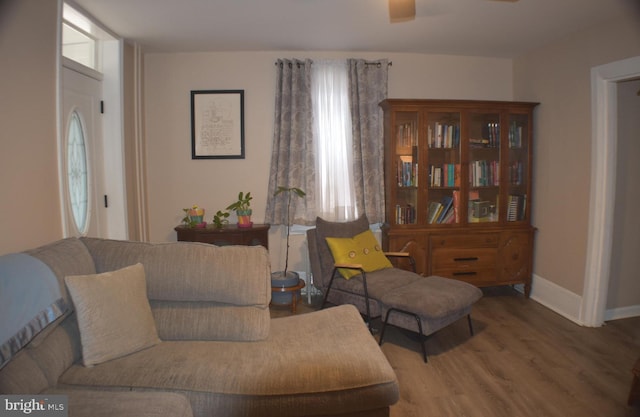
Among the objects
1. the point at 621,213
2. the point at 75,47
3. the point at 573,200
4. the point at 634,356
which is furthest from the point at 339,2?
the point at 634,356

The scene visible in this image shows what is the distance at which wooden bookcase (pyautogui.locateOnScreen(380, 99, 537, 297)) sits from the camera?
13.1 feet

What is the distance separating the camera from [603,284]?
345cm

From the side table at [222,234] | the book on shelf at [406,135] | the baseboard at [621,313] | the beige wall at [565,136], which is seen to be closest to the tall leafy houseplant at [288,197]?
the side table at [222,234]

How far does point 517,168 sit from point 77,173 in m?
3.95

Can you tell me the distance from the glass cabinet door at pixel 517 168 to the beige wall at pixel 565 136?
0.12 meters

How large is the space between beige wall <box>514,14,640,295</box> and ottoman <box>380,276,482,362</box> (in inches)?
47.9

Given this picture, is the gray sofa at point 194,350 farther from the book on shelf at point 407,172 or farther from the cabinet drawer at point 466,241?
the book on shelf at point 407,172

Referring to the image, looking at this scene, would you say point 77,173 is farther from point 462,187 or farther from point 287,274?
point 462,187

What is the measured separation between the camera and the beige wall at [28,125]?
216cm

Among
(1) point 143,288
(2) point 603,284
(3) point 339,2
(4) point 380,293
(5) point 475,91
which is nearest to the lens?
(1) point 143,288

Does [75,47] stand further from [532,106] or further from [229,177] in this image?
[532,106]

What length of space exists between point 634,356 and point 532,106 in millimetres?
2350

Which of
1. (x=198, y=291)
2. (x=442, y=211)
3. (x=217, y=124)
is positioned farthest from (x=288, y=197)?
(x=198, y=291)

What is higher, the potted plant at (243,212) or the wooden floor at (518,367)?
the potted plant at (243,212)
